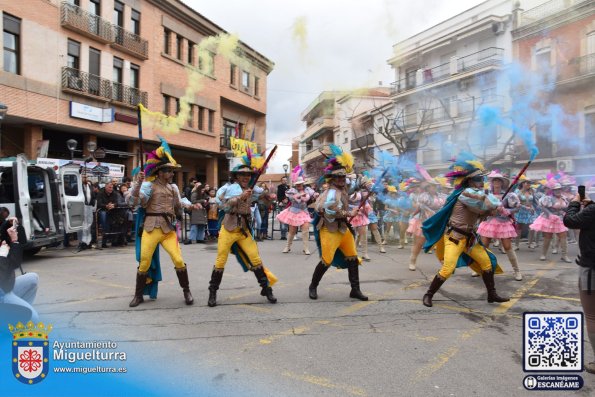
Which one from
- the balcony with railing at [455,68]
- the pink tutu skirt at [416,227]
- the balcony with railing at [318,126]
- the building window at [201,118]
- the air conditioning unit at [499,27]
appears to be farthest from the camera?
the building window at [201,118]

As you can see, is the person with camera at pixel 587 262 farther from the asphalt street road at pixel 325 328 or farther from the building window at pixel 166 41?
the building window at pixel 166 41

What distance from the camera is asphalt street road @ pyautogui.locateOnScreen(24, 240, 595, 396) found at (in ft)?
11.1

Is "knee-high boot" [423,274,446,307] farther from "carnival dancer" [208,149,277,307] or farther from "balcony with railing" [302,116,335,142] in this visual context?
"balcony with railing" [302,116,335,142]

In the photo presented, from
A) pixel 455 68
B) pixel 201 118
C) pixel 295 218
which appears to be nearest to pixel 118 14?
pixel 201 118

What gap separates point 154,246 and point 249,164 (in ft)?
5.56

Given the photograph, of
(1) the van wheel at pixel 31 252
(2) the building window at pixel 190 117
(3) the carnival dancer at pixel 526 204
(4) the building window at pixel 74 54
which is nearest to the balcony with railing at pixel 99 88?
(4) the building window at pixel 74 54

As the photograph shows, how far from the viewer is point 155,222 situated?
558cm

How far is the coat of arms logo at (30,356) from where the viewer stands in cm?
312

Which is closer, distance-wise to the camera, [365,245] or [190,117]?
[365,245]

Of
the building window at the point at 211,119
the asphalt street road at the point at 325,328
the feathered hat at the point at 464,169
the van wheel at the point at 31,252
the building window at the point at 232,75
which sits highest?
the building window at the point at 232,75

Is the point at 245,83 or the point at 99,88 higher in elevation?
the point at 245,83

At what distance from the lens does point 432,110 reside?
15.5 meters

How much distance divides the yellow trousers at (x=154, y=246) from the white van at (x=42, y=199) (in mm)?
4645

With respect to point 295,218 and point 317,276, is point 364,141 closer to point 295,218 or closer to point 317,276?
point 295,218
